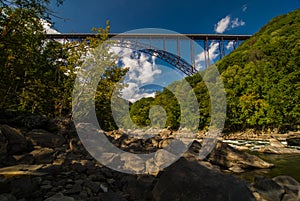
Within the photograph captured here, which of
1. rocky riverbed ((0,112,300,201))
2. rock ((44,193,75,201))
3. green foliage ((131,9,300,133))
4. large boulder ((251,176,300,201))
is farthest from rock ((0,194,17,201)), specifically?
green foliage ((131,9,300,133))

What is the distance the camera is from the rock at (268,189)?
421 centimetres

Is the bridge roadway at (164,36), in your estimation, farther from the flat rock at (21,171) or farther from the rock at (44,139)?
the flat rock at (21,171)

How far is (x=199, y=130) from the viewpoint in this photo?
32.8 m

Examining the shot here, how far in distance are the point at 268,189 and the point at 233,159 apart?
310cm

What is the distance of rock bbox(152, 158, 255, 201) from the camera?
309 centimetres

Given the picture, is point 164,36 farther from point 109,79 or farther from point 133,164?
point 133,164

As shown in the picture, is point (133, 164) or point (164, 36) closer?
point (133, 164)

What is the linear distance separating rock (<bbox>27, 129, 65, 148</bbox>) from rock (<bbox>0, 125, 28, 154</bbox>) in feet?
2.27

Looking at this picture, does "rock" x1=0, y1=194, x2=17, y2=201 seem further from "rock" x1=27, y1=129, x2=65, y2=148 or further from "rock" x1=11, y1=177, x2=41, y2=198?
"rock" x1=27, y1=129, x2=65, y2=148

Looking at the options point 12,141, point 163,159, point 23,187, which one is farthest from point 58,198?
point 163,159

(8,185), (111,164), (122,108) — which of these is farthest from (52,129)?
(122,108)

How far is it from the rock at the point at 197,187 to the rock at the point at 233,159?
421 cm

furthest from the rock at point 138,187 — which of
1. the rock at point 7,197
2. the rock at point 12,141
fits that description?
the rock at point 12,141

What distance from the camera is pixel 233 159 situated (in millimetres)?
7441
